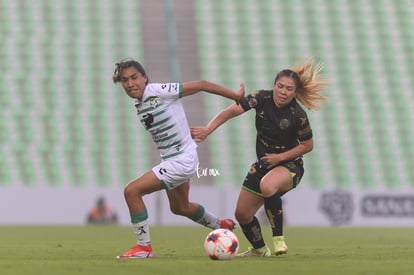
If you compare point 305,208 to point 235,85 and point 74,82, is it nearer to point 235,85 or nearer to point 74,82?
point 235,85

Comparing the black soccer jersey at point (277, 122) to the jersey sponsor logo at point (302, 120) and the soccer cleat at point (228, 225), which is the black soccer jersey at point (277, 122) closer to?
the jersey sponsor logo at point (302, 120)

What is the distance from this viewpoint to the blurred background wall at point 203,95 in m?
22.1

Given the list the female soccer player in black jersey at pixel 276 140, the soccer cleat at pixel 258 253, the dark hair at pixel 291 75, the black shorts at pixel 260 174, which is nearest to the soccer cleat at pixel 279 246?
the female soccer player in black jersey at pixel 276 140

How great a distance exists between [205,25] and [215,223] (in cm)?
1808

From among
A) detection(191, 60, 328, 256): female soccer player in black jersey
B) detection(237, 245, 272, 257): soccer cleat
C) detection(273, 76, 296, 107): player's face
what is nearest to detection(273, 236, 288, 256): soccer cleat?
detection(191, 60, 328, 256): female soccer player in black jersey

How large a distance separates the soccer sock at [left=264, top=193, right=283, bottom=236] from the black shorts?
35 cm

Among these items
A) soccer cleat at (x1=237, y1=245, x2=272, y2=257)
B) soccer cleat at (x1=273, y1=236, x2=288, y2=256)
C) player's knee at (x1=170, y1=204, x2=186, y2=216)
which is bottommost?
soccer cleat at (x1=237, y1=245, x2=272, y2=257)

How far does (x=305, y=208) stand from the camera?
21922mm

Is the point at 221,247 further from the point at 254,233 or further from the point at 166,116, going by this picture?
the point at 166,116

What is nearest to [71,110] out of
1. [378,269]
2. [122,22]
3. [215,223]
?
[122,22]

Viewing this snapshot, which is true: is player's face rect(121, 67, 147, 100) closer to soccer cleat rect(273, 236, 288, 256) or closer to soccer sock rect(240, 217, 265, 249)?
soccer sock rect(240, 217, 265, 249)

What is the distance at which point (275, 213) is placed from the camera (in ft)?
30.6

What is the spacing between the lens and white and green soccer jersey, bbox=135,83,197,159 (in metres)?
9.32

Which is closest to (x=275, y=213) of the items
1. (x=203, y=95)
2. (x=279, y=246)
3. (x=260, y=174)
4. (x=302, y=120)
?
(x=279, y=246)
